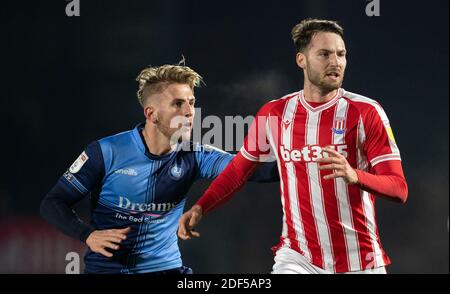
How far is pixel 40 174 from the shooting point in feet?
17.2

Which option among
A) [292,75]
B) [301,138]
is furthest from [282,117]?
[292,75]

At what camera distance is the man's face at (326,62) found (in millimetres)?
3434

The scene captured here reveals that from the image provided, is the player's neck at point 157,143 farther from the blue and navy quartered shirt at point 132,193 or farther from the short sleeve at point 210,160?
the short sleeve at point 210,160

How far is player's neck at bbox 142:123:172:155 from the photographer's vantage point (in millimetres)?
3977

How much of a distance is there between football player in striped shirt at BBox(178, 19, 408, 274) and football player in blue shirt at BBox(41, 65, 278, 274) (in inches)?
16.2

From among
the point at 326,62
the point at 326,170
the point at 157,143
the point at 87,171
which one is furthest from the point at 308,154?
the point at 87,171

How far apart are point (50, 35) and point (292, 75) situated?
1967 mm

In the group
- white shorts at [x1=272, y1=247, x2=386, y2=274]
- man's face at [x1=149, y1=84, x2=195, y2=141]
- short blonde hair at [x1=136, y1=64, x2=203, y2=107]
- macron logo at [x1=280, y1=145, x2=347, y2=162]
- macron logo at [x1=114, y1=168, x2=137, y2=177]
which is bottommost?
white shorts at [x1=272, y1=247, x2=386, y2=274]

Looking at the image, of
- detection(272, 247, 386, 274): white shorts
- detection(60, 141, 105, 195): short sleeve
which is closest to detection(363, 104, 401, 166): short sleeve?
detection(272, 247, 386, 274): white shorts

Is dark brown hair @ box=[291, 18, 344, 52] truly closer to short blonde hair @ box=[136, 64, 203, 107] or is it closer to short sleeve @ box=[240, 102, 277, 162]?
short sleeve @ box=[240, 102, 277, 162]

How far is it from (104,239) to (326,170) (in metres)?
1.22

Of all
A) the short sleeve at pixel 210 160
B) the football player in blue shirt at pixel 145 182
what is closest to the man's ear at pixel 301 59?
the football player in blue shirt at pixel 145 182

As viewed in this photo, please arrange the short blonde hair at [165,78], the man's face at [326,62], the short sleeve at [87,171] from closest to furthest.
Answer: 1. the man's face at [326,62]
2. the short sleeve at [87,171]
3. the short blonde hair at [165,78]

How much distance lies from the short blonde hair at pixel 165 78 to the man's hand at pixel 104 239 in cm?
105
